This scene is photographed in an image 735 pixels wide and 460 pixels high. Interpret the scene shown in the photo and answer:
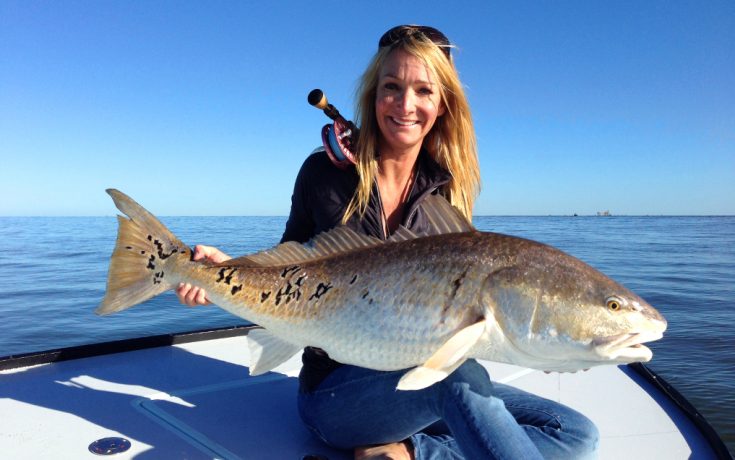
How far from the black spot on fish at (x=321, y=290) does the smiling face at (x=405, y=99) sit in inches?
50.8

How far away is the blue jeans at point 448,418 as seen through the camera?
2445 millimetres

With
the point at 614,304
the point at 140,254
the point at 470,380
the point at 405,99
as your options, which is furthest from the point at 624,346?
the point at 140,254

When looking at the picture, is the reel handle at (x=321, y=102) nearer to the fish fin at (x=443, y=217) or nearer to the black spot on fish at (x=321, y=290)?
the fish fin at (x=443, y=217)

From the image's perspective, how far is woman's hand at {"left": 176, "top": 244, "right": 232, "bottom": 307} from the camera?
121 inches

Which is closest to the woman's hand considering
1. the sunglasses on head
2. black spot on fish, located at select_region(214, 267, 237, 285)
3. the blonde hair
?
black spot on fish, located at select_region(214, 267, 237, 285)

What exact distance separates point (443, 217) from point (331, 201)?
3.07 feet

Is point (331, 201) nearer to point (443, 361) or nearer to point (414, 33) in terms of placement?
point (414, 33)

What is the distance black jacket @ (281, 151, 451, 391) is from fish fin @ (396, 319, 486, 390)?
127cm

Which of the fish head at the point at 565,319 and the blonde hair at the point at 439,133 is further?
the blonde hair at the point at 439,133

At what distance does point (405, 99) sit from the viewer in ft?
11.3

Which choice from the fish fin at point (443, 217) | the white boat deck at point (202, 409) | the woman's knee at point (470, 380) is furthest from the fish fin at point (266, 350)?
the fish fin at point (443, 217)

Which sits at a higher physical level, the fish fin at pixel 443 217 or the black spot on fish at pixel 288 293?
the fish fin at pixel 443 217

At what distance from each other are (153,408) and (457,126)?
303cm

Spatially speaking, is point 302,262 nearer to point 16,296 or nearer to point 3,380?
point 3,380
